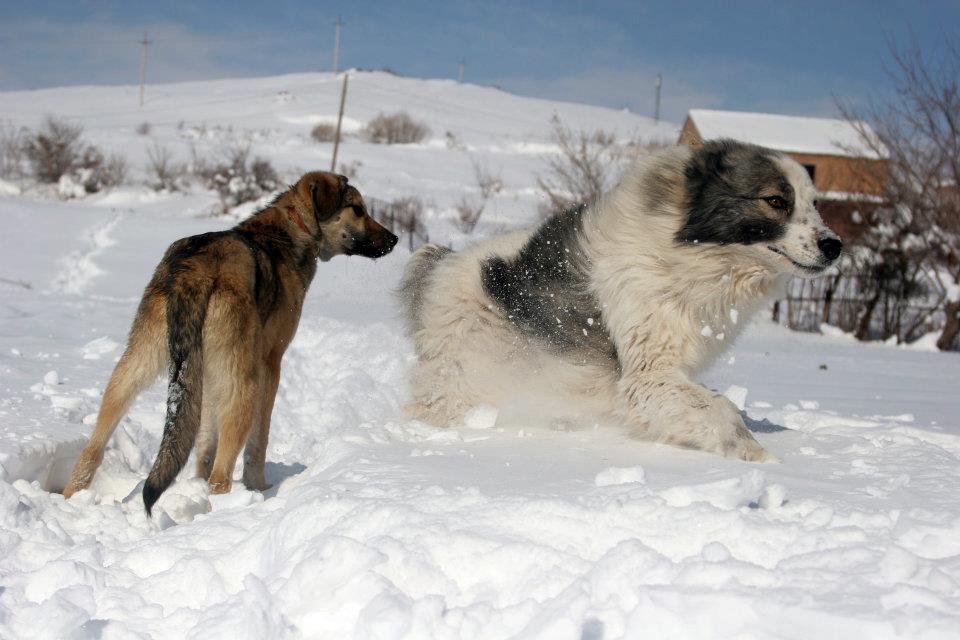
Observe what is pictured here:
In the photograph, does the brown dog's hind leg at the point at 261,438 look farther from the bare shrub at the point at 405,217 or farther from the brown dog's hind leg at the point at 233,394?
the bare shrub at the point at 405,217

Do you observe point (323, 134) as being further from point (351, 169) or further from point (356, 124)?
point (351, 169)

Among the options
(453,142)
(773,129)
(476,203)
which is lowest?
(476,203)

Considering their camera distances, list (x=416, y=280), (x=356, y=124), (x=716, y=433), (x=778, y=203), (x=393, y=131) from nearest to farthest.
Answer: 1. (x=716, y=433)
2. (x=778, y=203)
3. (x=416, y=280)
4. (x=393, y=131)
5. (x=356, y=124)

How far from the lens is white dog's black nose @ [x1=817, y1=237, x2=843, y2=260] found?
16.0 feet

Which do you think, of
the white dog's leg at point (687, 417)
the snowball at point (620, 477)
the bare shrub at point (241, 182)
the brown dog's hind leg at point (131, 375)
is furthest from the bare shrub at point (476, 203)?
the snowball at point (620, 477)

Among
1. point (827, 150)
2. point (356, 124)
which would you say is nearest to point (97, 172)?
point (356, 124)

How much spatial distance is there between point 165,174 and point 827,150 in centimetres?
2703

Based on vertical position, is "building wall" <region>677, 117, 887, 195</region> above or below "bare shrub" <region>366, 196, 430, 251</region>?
above

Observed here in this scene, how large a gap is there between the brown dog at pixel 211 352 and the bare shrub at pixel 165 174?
29638mm

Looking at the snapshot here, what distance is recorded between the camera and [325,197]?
5.72 m

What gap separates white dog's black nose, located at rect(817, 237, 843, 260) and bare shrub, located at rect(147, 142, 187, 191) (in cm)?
→ 3092

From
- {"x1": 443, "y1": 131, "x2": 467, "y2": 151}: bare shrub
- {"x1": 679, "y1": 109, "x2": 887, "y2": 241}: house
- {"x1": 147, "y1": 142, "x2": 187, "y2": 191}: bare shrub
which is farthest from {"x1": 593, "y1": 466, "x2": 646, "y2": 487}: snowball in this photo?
{"x1": 443, "y1": 131, "x2": 467, "y2": 151}: bare shrub

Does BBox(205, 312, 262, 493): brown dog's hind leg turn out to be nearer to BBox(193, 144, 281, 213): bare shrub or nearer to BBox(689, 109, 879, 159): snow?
BBox(193, 144, 281, 213): bare shrub

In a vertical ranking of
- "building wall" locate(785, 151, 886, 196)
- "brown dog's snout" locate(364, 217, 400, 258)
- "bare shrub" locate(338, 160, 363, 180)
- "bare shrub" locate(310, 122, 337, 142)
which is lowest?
"brown dog's snout" locate(364, 217, 400, 258)
